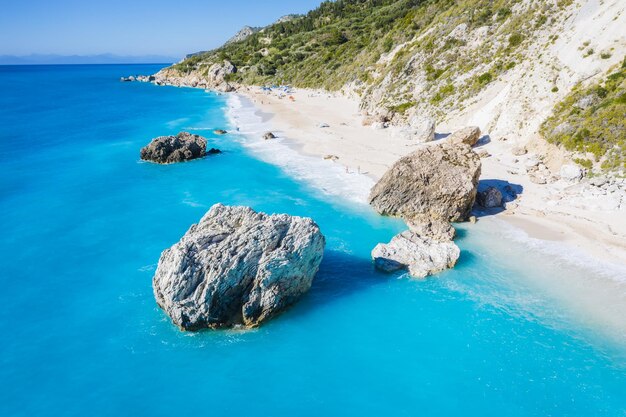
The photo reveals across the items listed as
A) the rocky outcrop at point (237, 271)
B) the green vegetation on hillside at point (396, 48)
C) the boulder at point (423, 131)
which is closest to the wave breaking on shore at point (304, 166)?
the boulder at point (423, 131)

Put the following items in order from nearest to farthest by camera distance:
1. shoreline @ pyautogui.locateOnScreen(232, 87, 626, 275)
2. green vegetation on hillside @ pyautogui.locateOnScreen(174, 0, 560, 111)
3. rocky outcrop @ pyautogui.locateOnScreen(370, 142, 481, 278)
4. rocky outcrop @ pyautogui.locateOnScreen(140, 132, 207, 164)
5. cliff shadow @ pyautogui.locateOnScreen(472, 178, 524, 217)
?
rocky outcrop @ pyautogui.locateOnScreen(370, 142, 481, 278) → shoreline @ pyautogui.locateOnScreen(232, 87, 626, 275) → cliff shadow @ pyautogui.locateOnScreen(472, 178, 524, 217) → rocky outcrop @ pyautogui.locateOnScreen(140, 132, 207, 164) → green vegetation on hillside @ pyautogui.locateOnScreen(174, 0, 560, 111)

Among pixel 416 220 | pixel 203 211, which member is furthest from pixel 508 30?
pixel 203 211

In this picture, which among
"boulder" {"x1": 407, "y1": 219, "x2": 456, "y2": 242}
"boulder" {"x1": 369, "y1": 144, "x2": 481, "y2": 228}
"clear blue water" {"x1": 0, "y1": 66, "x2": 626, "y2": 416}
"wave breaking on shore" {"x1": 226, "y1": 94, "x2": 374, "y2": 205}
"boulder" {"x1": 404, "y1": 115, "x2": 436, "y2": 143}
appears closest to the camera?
"clear blue water" {"x1": 0, "y1": 66, "x2": 626, "y2": 416}

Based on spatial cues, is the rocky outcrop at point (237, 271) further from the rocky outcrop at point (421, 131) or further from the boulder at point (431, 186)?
the rocky outcrop at point (421, 131)

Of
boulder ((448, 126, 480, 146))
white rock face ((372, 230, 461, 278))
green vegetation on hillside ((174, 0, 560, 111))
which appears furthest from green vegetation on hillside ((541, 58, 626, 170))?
white rock face ((372, 230, 461, 278))

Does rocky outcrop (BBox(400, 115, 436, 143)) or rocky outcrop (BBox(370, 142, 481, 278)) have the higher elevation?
rocky outcrop (BBox(400, 115, 436, 143))

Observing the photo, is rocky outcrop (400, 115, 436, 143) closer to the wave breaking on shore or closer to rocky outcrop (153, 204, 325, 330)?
the wave breaking on shore
